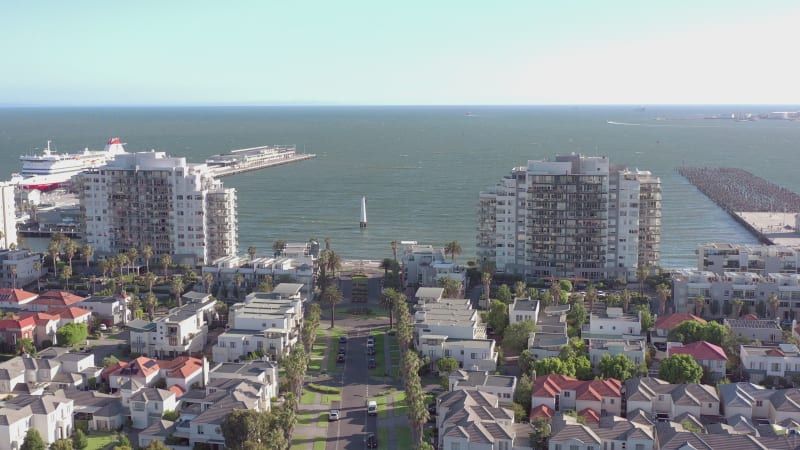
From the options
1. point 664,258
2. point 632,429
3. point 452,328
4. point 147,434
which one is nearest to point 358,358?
point 452,328

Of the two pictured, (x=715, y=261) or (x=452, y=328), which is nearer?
(x=452, y=328)

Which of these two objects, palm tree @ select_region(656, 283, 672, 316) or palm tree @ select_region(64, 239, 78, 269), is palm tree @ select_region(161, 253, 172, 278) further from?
palm tree @ select_region(656, 283, 672, 316)

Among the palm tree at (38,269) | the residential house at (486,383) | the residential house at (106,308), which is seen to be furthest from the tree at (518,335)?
the palm tree at (38,269)

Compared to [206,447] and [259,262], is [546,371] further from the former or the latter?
[259,262]

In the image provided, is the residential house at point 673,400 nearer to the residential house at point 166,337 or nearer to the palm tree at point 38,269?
the residential house at point 166,337

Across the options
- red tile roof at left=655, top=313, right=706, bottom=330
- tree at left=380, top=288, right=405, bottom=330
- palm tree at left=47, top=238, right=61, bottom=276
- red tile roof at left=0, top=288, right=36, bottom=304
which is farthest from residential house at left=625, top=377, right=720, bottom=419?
palm tree at left=47, top=238, right=61, bottom=276
